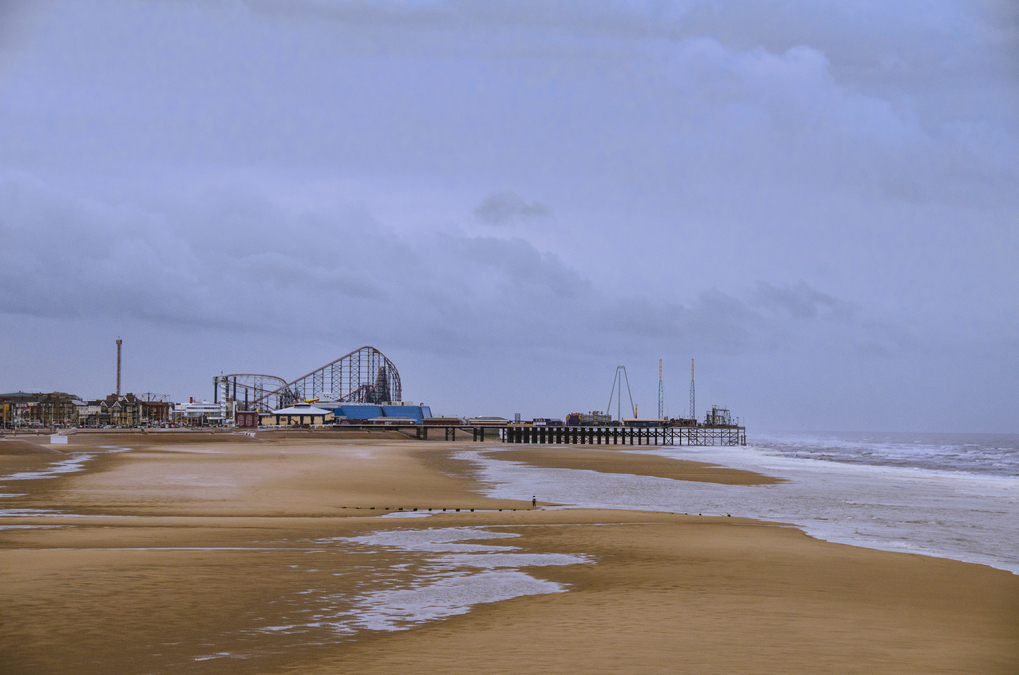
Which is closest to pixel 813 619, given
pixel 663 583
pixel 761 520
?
pixel 663 583

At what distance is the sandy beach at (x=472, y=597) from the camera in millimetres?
6660

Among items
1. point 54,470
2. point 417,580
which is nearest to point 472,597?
point 417,580

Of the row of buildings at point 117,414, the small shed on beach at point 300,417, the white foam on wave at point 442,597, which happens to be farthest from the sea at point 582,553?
the row of buildings at point 117,414

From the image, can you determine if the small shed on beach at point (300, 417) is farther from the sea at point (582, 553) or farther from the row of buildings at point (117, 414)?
the sea at point (582, 553)

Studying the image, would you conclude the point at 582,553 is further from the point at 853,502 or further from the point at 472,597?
the point at 853,502

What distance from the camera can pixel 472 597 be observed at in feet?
29.7

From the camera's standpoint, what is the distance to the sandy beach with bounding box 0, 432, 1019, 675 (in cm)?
666

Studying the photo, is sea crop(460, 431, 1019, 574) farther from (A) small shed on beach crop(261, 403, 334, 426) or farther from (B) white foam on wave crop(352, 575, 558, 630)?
(A) small shed on beach crop(261, 403, 334, 426)

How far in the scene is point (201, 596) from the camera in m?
8.63

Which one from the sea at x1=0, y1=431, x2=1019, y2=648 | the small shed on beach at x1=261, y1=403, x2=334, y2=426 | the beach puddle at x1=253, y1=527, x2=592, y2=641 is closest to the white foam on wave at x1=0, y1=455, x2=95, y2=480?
the sea at x1=0, y1=431, x2=1019, y2=648

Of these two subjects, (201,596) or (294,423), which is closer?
(201,596)

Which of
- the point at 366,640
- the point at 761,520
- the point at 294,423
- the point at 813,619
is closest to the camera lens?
the point at 366,640

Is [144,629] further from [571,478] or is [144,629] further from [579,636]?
[571,478]

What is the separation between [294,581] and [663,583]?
4.58m
